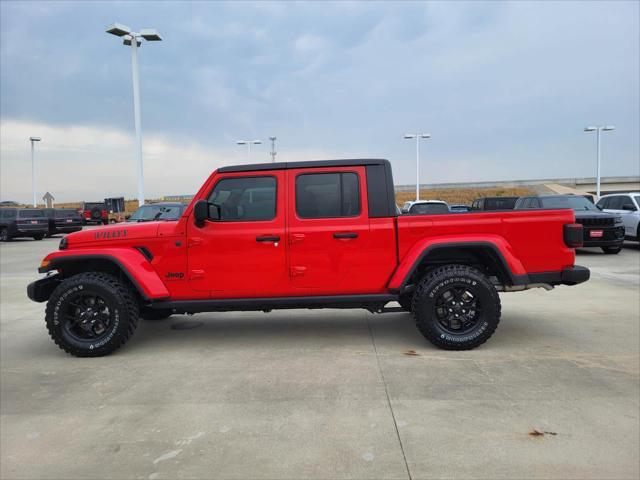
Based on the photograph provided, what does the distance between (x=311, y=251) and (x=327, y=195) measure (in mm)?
618

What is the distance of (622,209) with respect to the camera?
572 inches

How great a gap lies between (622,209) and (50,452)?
16437mm

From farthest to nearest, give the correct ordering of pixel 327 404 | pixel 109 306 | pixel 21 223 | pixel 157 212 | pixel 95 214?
pixel 95 214 < pixel 21 223 < pixel 157 212 < pixel 109 306 < pixel 327 404

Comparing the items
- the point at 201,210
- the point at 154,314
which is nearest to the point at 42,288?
the point at 154,314

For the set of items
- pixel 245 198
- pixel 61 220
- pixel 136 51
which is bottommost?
pixel 61 220

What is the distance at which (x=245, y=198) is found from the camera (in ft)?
15.7

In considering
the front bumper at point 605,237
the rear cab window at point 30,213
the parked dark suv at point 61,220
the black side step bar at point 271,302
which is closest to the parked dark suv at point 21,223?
the rear cab window at point 30,213

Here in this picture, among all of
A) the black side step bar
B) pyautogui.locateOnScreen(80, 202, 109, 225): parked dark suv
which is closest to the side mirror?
the black side step bar

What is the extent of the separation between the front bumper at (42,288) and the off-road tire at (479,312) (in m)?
3.83

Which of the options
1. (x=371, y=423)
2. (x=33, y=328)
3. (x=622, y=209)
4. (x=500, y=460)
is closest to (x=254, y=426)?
(x=371, y=423)

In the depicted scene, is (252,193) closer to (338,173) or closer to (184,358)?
(338,173)

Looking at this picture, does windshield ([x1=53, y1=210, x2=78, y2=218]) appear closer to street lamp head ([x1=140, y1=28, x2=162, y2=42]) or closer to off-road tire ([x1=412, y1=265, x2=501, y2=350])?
street lamp head ([x1=140, y1=28, x2=162, y2=42])

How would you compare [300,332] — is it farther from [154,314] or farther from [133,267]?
[133,267]

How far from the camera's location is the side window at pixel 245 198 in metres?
4.73
